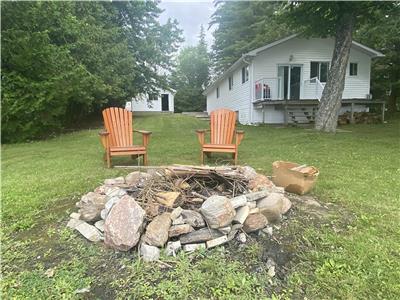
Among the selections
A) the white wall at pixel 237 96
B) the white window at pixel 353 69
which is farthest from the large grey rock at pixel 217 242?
the white window at pixel 353 69

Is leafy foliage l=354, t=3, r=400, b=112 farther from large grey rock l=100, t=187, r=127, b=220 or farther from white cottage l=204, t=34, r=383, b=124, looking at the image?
large grey rock l=100, t=187, r=127, b=220

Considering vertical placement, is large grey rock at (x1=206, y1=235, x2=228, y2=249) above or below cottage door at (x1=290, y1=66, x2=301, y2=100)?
below

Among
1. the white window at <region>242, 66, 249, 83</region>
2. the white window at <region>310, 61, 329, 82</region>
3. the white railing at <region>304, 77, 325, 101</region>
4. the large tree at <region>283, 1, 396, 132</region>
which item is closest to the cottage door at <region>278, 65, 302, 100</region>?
the white railing at <region>304, 77, 325, 101</region>

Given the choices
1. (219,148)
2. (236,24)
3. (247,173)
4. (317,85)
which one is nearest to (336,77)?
(317,85)

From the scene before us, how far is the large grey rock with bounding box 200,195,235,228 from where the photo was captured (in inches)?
95.6

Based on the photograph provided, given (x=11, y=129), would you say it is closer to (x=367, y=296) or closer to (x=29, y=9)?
(x=29, y=9)

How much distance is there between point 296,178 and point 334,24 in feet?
27.8

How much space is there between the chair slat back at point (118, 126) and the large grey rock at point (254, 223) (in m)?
3.58

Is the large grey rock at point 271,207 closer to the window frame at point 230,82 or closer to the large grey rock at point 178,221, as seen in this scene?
the large grey rock at point 178,221

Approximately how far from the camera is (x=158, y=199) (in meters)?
2.77

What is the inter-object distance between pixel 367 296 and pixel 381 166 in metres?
3.97

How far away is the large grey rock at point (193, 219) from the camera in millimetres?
2488

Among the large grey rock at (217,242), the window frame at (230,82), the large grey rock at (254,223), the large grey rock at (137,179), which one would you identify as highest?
the window frame at (230,82)

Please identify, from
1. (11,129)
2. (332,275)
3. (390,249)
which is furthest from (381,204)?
(11,129)
